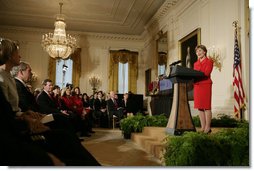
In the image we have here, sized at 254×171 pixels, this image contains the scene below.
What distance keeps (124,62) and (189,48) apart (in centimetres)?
399

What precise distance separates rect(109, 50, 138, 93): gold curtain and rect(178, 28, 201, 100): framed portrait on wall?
133 inches

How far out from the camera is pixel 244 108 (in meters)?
3.38

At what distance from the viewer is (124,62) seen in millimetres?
9422

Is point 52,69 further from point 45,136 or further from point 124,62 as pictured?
point 45,136

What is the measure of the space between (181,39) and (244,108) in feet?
9.94

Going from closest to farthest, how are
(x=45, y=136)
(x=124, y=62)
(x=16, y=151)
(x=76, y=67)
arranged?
(x=16, y=151)
(x=45, y=136)
(x=76, y=67)
(x=124, y=62)

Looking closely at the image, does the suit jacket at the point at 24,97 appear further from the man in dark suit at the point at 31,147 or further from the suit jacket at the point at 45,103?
the suit jacket at the point at 45,103

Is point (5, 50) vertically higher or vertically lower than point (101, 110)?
higher

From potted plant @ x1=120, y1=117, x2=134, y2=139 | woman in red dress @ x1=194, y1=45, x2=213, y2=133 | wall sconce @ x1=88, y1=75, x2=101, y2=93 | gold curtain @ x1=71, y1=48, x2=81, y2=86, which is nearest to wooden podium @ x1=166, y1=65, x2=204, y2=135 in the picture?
woman in red dress @ x1=194, y1=45, x2=213, y2=133

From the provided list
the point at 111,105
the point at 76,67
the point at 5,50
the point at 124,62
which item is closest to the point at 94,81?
the point at 76,67

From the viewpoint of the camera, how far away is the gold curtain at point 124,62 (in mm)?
9281

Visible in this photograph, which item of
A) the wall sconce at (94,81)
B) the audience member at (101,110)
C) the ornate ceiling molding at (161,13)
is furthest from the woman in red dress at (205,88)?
the wall sconce at (94,81)

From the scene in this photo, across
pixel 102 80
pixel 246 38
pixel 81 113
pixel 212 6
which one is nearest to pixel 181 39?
pixel 212 6

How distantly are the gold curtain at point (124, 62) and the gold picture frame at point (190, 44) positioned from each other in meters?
3.37
